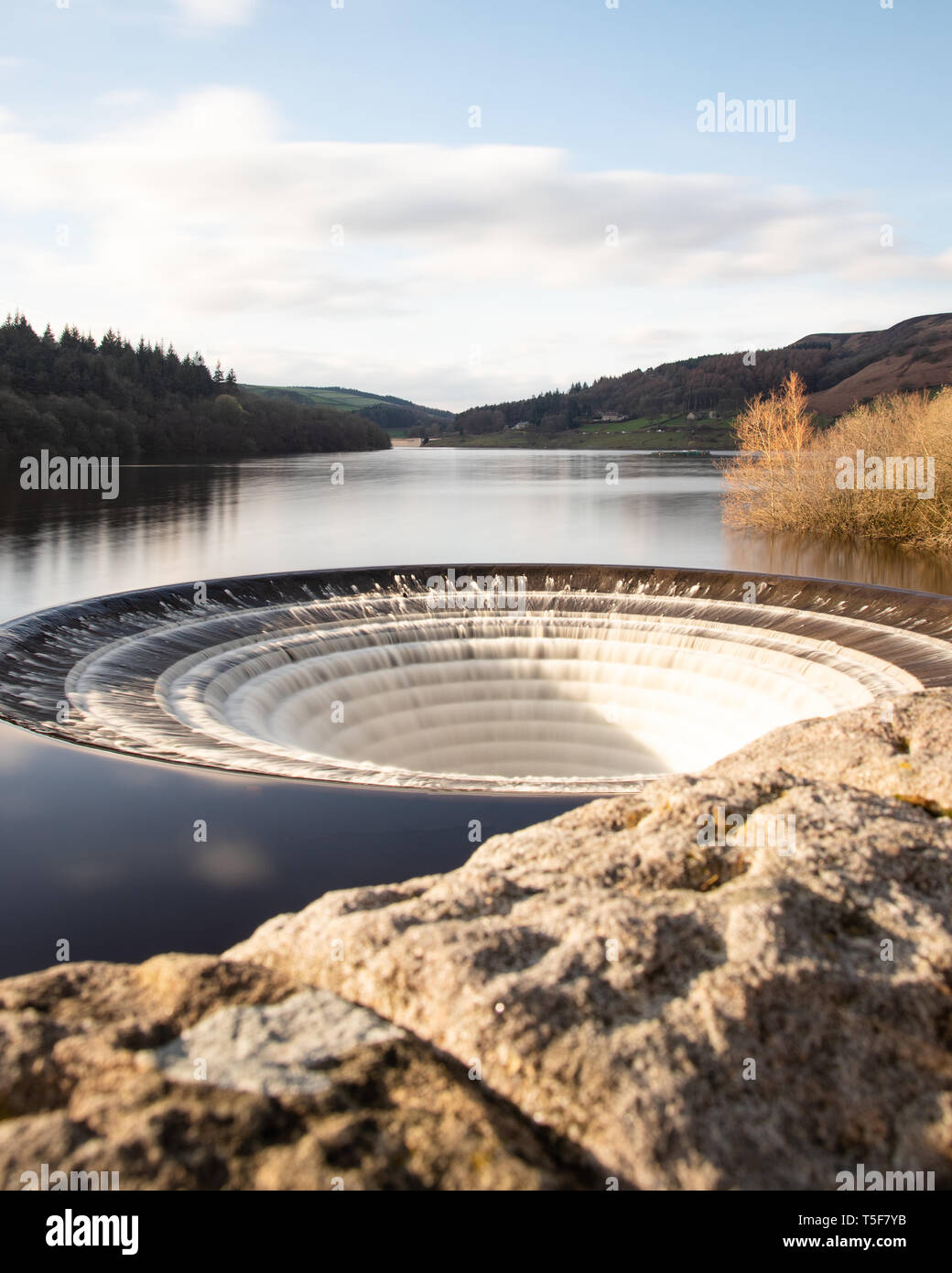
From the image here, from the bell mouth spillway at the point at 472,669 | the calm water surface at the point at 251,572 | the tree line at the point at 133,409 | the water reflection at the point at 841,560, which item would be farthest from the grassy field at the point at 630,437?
the bell mouth spillway at the point at 472,669

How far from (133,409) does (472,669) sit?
3955 inches

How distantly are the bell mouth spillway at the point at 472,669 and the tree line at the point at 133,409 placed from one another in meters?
73.4

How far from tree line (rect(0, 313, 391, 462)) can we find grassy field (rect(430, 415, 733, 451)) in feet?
125

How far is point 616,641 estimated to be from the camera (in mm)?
18859

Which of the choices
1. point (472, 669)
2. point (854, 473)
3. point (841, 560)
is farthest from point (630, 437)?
point (472, 669)

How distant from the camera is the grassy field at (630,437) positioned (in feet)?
462

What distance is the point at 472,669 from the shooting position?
18.3 metres

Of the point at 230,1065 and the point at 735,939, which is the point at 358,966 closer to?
the point at 230,1065

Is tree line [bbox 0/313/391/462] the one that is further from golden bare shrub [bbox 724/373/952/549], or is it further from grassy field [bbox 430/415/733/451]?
golden bare shrub [bbox 724/373/952/549]

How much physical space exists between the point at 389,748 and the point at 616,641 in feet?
18.4

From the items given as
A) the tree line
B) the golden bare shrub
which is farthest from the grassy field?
the golden bare shrub

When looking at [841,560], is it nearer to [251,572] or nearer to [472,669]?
[251,572]

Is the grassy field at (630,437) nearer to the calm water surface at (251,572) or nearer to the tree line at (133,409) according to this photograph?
the tree line at (133,409)
